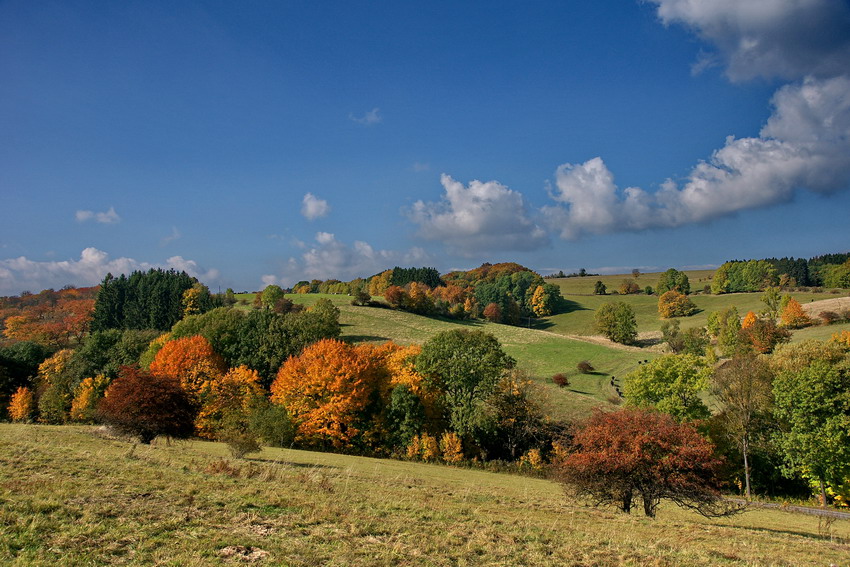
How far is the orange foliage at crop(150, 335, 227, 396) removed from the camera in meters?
56.7

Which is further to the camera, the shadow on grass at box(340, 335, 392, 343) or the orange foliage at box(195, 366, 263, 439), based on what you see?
the shadow on grass at box(340, 335, 392, 343)

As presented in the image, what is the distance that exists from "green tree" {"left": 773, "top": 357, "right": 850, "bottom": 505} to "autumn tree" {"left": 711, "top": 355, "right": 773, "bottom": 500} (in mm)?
3114

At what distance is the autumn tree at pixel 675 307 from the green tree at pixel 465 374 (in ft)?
309

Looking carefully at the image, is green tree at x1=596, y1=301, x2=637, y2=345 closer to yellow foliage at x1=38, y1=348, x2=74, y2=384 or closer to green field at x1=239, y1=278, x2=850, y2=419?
green field at x1=239, y1=278, x2=850, y2=419

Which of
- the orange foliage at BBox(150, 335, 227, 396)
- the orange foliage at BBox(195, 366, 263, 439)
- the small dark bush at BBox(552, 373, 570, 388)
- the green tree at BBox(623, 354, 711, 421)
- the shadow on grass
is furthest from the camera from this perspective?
the shadow on grass

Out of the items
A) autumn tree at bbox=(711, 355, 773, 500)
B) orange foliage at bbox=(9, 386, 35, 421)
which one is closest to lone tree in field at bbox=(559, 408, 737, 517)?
autumn tree at bbox=(711, 355, 773, 500)

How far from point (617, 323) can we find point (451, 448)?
73.0 meters

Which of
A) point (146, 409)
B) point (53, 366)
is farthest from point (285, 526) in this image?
point (53, 366)

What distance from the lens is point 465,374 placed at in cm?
5331

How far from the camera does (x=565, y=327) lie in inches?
5310

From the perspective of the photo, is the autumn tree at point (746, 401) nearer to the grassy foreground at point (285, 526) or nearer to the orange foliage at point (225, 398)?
the grassy foreground at point (285, 526)

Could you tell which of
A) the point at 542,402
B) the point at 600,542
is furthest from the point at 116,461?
the point at 542,402

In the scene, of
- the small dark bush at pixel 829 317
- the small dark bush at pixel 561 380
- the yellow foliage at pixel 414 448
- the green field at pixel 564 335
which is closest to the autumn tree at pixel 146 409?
the yellow foliage at pixel 414 448

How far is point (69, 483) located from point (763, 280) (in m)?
173
